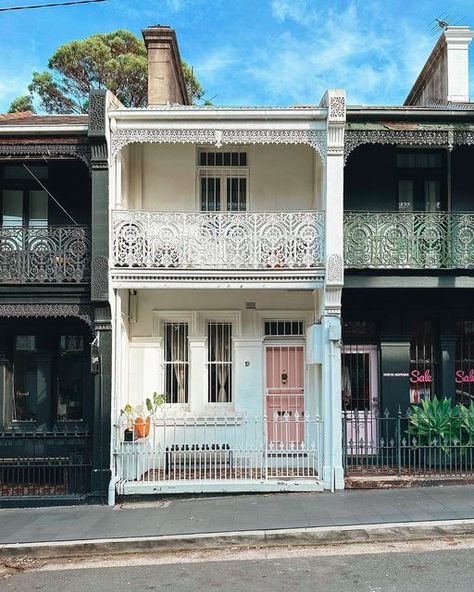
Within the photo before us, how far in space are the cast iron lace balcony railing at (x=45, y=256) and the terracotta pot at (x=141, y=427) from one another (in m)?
2.72

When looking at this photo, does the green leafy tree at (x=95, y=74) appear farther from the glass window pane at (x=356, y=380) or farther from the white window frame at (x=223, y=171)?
the glass window pane at (x=356, y=380)

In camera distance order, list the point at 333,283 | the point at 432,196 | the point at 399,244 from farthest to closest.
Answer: the point at 432,196 → the point at 399,244 → the point at 333,283

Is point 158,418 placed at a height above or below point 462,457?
above

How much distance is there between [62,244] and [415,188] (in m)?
7.24

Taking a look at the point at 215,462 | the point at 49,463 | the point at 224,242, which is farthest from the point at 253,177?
the point at 49,463

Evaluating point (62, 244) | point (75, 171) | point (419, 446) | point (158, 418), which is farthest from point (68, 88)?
point (419, 446)

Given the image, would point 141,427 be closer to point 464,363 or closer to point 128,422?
point 128,422

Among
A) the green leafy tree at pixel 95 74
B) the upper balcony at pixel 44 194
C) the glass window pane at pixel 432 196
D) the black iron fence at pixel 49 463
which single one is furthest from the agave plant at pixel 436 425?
the green leafy tree at pixel 95 74

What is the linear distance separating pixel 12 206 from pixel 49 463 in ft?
17.5

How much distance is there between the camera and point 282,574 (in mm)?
6578

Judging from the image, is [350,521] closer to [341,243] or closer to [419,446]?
[419,446]

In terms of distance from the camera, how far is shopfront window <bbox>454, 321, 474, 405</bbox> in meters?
12.1

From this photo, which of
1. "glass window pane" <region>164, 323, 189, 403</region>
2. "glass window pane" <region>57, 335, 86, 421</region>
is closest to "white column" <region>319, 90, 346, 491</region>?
"glass window pane" <region>164, 323, 189, 403</region>

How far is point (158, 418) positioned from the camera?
36.8 feet
